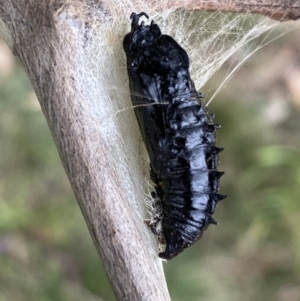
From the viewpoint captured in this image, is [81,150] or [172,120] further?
[172,120]

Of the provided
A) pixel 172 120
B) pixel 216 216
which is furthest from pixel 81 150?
pixel 216 216

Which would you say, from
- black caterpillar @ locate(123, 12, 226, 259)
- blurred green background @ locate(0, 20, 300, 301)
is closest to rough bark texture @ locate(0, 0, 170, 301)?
black caterpillar @ locate(123, 12, 226, 259)

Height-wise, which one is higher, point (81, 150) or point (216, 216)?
point (216, 216)

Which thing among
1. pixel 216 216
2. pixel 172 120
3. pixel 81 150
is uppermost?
pixel 216 216

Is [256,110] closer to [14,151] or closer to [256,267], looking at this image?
[256,267]

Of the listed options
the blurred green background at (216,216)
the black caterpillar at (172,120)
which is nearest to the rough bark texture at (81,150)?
the black caterpillar at (172,120)

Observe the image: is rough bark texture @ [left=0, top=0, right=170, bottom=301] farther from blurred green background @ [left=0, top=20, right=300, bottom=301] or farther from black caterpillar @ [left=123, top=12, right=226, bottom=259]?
blurred green background @ [left=0, top=20, right=300, bottom=301]

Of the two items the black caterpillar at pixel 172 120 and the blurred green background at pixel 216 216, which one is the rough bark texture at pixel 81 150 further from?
the blurred green background at pixel 216 216

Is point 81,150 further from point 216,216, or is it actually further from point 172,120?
point 216,216
